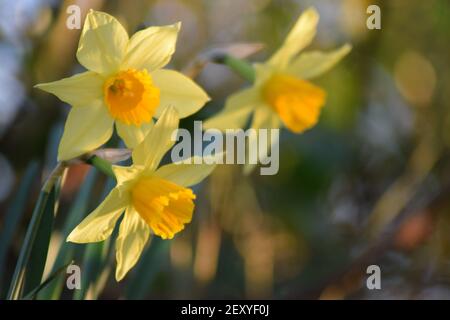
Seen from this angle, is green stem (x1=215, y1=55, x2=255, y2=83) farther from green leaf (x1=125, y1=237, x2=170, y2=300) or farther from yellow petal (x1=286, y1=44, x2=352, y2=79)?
green leaf (x1=125, y1=237, x2=170, y2=300)

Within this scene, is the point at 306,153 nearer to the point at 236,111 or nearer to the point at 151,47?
the point at 236,111

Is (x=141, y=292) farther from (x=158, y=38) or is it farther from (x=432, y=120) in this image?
(x=432, y=120)

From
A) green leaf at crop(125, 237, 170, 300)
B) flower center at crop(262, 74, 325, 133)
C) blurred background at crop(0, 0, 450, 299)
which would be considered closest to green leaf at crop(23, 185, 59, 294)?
green leaf at crop(125, 237, 170, 300)

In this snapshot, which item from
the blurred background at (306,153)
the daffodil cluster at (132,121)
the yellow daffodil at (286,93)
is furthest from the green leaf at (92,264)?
the blurred background at (306,153)

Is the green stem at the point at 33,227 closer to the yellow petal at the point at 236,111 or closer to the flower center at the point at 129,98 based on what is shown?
the flower center at the point at 129,98

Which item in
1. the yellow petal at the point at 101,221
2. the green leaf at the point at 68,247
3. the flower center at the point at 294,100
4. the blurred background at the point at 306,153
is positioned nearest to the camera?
the yellow petal at the point at 101,221

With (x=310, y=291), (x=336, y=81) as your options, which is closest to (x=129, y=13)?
(x=336, y=81)

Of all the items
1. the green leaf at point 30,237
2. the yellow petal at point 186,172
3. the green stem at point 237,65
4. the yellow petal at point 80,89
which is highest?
the green stem at point 237,65
